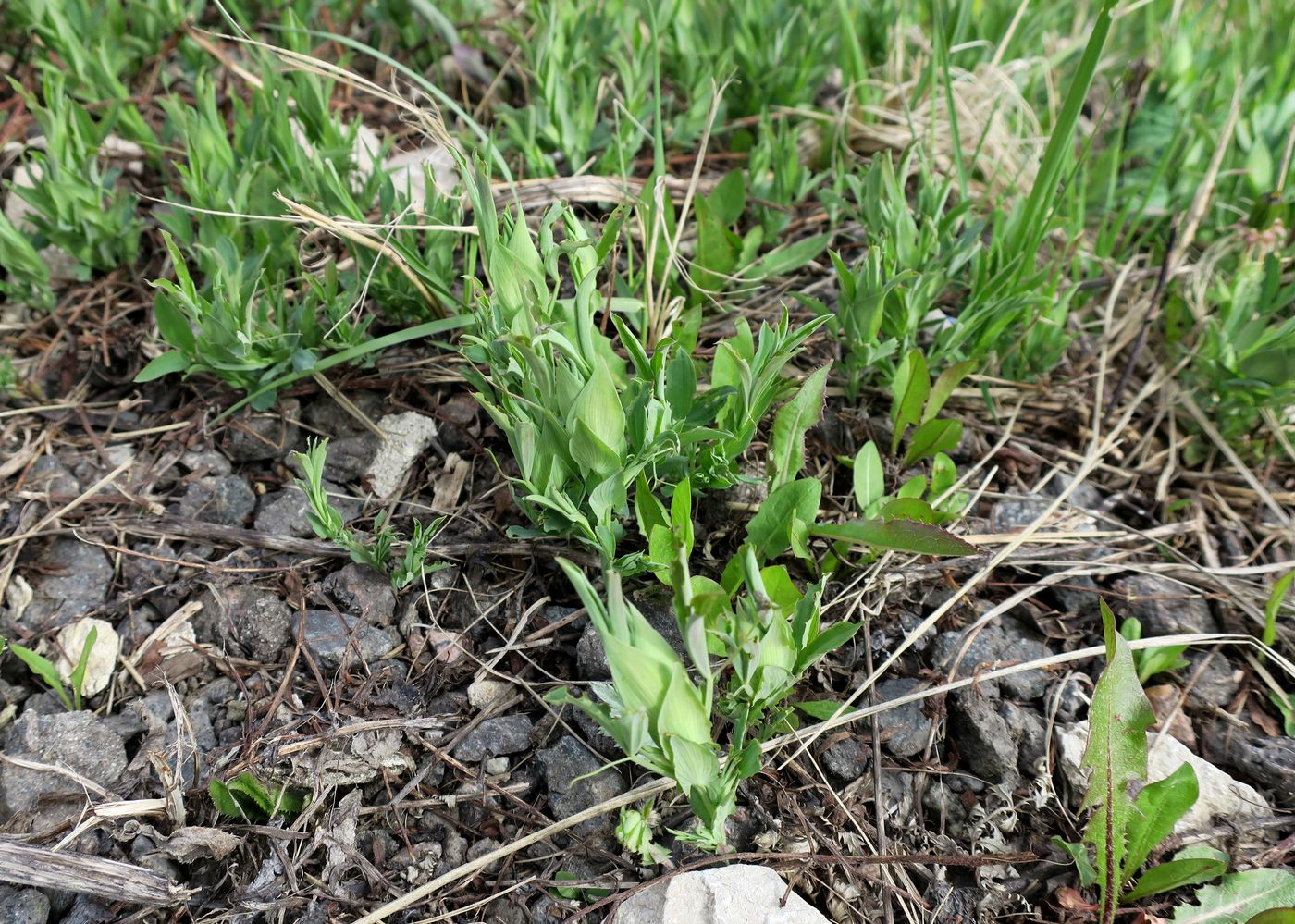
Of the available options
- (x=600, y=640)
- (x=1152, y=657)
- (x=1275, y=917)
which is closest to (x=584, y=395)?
(x=600, y=640)

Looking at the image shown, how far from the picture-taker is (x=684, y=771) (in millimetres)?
1470

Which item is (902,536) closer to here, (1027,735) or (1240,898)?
(1027,735)

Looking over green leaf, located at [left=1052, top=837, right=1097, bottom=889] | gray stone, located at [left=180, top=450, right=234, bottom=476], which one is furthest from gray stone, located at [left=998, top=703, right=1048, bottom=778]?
gray stone, located at [left=180, top=450, right=234, bottom=476]

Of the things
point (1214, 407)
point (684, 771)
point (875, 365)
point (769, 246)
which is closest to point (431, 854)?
point (684, 771)

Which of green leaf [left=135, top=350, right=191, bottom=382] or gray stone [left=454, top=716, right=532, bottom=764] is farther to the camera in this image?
green leaf [left=135, top=350, right=191, bottom=382]

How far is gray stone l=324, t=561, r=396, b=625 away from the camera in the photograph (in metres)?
1.90

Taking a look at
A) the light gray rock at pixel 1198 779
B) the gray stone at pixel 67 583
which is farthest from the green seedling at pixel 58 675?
the light gray rock at pixel 1198 779

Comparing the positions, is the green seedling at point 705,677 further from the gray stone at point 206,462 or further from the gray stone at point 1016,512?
the gray stone at point 206,462

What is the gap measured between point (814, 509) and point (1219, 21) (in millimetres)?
3187

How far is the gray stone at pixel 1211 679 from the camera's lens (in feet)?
6.25

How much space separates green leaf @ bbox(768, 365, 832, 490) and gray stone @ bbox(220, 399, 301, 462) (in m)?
1.13

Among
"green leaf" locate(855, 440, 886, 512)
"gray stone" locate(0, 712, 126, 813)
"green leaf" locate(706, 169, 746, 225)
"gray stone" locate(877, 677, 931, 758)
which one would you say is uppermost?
"green leaf" locate(706, 169, 746, 225)

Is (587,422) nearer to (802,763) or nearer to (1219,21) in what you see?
(802,763)

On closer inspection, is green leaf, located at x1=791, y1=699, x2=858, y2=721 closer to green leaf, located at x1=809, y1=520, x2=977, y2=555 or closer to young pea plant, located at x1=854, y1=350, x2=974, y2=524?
green leaf, located at x1=809, y1=520, x2=977, y2=555
